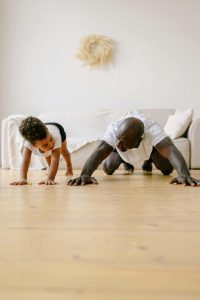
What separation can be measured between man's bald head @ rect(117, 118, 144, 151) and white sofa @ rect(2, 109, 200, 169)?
4.89 feet

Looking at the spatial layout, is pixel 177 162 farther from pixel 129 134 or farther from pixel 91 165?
pixel 91 165

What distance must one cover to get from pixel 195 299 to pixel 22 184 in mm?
1999

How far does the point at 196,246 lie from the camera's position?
887mm

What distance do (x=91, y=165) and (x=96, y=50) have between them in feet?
9.58

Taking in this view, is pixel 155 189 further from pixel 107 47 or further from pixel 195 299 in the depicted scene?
pixel 107 47

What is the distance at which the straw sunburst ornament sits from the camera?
4941 millimetres

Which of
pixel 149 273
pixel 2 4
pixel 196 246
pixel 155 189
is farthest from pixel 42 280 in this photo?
pixel 2 4

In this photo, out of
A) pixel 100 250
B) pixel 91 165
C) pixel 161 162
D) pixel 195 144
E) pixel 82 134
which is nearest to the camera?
pixel 100 250

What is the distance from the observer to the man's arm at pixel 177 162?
7.27 ft

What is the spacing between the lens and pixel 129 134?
234 cm

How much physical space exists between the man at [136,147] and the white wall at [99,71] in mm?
2253

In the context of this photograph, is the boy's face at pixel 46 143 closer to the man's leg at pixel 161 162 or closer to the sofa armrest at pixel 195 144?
the man's leg at pixel 161 162

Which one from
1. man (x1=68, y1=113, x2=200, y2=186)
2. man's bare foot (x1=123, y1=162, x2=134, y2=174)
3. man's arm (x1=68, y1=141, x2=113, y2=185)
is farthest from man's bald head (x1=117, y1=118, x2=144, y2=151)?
man's bare foot (x1=123, y1=162, x2=134, y2=174)

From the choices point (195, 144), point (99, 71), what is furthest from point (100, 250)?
point (99, 71)
